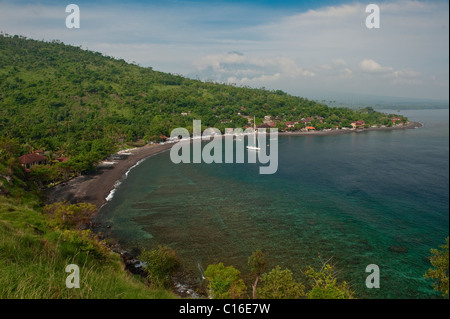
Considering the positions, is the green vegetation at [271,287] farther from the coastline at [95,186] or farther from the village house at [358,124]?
the village house at [358,124]

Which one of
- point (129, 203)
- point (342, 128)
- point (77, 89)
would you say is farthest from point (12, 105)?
point (342, 128)

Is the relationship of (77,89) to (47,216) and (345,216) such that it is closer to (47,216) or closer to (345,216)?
(47,216)

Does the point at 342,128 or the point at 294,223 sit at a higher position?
the point at 342,128

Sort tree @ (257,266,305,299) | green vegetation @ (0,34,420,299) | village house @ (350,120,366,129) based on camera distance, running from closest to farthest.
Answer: green vegetation @ (0,34,420,299)
tree @ (257,266,305,299)
village house @ (350,120,366,129)

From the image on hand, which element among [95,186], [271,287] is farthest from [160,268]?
[95,186]

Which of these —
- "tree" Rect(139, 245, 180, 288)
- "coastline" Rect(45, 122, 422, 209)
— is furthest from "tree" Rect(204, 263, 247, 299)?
"coastline" Rect(45, 122, 422, 209)

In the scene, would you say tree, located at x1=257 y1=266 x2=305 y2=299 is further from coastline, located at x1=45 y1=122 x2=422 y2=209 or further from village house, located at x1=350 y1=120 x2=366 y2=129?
village house, located at x1=350 y1=120 x2=366 y2=129
